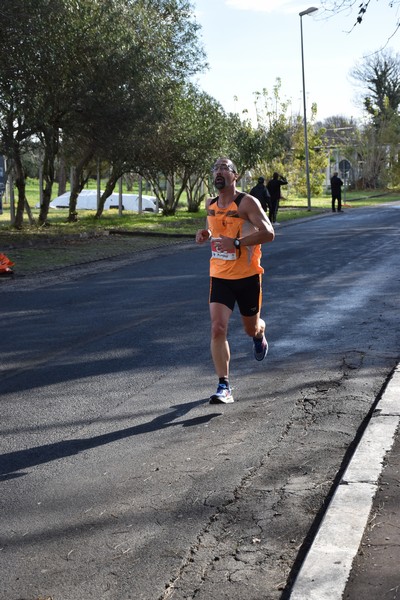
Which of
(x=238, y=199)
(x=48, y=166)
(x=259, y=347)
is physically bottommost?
(x=259, y=347)

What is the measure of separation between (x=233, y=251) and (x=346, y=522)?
3.07m

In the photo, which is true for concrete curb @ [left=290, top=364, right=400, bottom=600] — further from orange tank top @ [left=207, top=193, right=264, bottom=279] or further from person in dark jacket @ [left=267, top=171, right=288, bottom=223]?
person in dark jacket @ [left=267, top=171, right=288, bottom=223]

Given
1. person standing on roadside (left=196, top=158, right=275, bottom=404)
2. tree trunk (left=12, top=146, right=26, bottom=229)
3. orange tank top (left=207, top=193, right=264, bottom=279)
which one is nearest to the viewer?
person standing on roadside (left=196, top=158, right=275, bottom=404)

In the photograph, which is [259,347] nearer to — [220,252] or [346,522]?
[220,252]

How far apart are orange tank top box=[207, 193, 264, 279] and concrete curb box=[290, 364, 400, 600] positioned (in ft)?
5.14

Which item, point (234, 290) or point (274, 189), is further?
point (274, 189)

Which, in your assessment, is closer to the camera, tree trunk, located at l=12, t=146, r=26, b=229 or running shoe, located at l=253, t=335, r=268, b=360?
running shoe, located at l=253, t=335, r=268, b=360

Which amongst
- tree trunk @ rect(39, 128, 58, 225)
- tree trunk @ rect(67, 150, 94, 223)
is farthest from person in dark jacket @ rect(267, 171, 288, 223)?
tree trunk @ rect(39, 128, 58, 225)

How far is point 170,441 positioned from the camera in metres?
6.05

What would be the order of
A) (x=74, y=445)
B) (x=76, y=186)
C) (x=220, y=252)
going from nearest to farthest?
(x=74, y=445) → (x=220, y=252) → (x=76, y=186)

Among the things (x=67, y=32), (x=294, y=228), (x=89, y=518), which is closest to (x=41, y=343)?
(x=89, y=518)

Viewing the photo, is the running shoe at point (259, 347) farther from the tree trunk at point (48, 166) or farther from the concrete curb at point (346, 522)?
the tree trunk at point (48, 166)

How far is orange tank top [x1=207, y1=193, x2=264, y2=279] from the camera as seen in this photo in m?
7.15

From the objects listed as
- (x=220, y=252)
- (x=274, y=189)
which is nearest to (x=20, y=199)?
(x=274, y=189)
